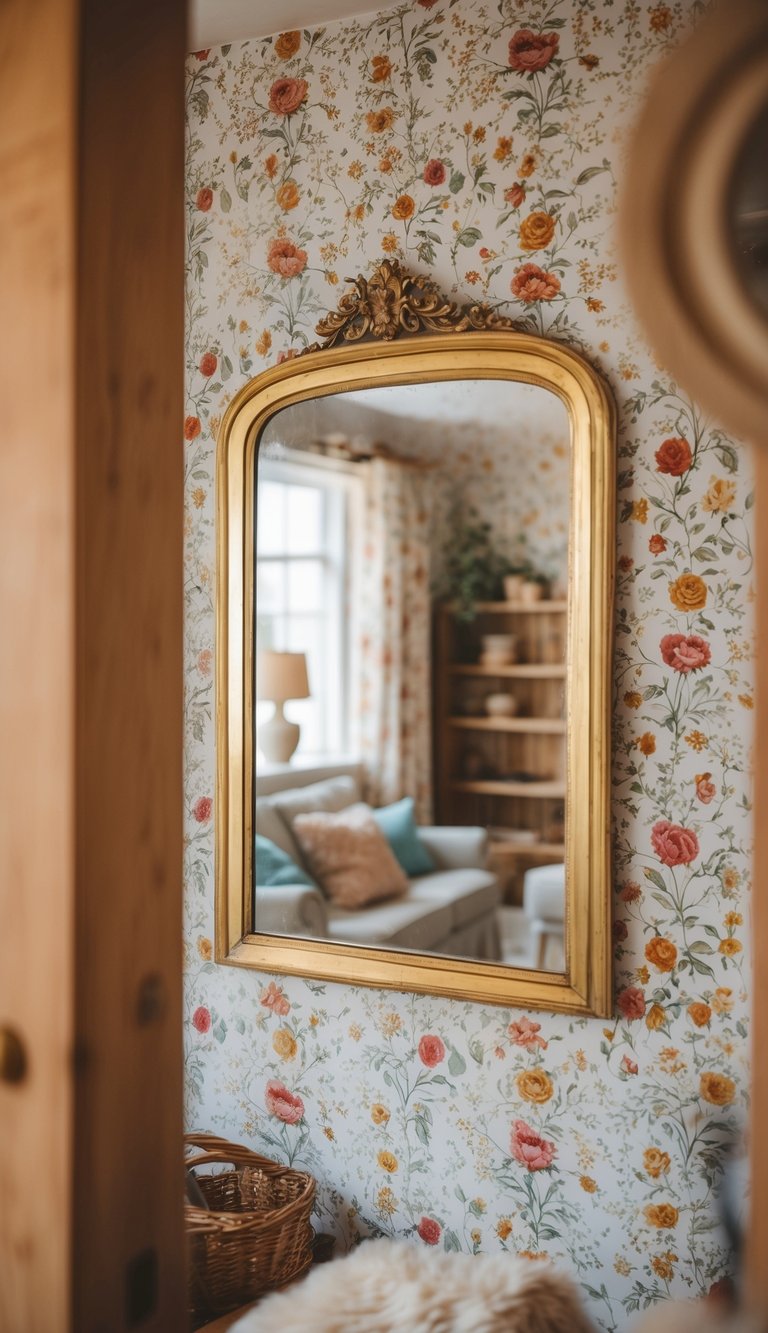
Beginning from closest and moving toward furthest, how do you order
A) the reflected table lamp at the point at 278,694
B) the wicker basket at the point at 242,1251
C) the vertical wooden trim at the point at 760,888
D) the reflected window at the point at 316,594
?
the vertical wooden trim at the point at 760,888 < the wicker basket at the point at 242,1251 < the reflected table lamp at the point at 278,694 < the reflected window at the point at 316,594

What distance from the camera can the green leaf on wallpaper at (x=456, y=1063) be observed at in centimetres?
190

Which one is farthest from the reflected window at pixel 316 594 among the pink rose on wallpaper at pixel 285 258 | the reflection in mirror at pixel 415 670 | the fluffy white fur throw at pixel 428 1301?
the fluffy white fur throw at pixel 428 1301

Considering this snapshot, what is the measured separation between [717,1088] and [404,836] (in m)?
1.52

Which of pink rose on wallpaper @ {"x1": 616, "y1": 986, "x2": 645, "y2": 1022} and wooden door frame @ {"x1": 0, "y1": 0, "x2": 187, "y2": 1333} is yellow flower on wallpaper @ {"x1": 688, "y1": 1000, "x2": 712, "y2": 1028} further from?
wooden door frame @ {"x1": 0, "y1": 0, "x2": 187, "y2": 1333}

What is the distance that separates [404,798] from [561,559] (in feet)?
4.57

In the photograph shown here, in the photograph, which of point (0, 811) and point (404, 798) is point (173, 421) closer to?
point (0, 811)

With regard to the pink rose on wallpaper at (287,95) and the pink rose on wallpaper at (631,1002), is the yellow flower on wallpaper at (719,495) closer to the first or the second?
the pink rose on wallpaper at (631,1002)

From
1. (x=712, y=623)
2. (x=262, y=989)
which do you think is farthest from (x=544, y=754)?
(x=712, y=623)

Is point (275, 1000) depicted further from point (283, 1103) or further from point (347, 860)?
point (347, 860)

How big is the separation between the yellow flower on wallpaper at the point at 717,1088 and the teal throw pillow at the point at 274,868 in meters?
0.97

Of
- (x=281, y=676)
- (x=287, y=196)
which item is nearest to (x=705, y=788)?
(x=281, y=676)

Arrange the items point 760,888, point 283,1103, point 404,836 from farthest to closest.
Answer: point 404,836 < point 283,1103 < point 760,888

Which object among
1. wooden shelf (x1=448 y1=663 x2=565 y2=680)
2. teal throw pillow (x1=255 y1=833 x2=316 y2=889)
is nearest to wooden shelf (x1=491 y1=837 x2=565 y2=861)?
teal throw pillow (x1=255 y1=833 x2=316 y2=889)

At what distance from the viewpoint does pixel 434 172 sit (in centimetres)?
194
